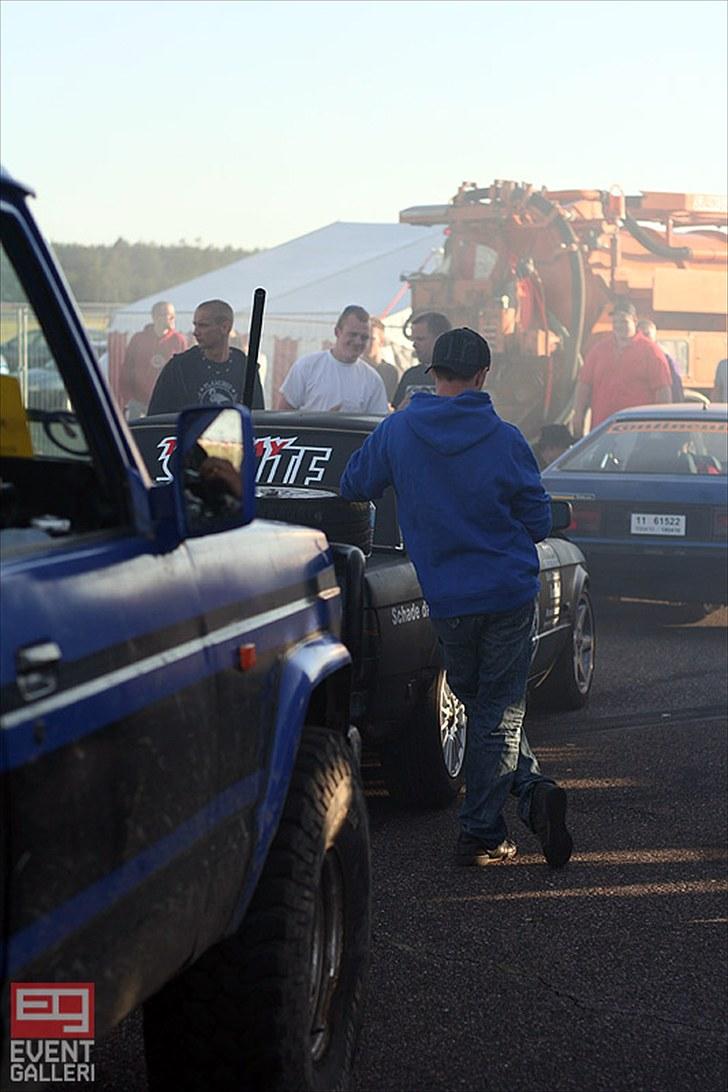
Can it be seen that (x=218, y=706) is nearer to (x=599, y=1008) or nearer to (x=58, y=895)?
(x=58, y=895)

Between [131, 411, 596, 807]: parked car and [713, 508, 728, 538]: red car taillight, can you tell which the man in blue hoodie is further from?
[713, 508, 728, 538]: red car taillight

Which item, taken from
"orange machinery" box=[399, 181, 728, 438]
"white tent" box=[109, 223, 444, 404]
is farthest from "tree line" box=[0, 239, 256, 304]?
"orange machinery" box=[399, 181, 728, 438]

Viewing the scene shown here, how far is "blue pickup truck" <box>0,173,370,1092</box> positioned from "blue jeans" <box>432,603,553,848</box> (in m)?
2.30

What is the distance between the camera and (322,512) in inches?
241

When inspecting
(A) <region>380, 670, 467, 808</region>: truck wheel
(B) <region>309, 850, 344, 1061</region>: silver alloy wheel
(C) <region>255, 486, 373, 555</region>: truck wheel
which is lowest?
(A) <region>380, 670, 467, 808</region>: truck wheel

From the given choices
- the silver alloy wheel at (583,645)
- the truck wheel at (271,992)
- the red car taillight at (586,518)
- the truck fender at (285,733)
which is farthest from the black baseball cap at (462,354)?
the red car taillight at (586,518)

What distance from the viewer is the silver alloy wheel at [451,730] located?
7.13 metres

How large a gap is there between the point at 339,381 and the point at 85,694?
8290 mm

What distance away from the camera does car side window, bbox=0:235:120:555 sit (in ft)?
9.61

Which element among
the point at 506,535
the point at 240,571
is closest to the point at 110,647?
the point at 240,571

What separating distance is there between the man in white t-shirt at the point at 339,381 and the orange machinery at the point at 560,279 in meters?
10.7

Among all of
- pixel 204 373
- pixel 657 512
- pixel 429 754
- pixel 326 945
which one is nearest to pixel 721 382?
pixel 657 512

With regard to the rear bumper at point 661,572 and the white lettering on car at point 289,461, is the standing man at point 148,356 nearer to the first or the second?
the rear bumper at point 661,572

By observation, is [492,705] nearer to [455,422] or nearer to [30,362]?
[455,422]
